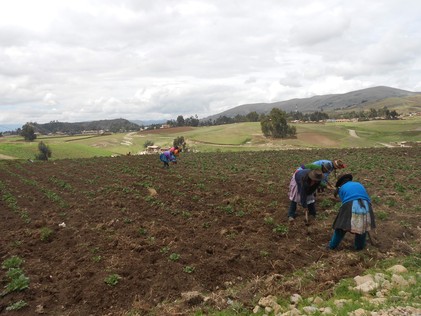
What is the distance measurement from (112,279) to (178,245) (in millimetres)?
1948

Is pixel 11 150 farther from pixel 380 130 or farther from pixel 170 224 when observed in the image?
pixel 380 130

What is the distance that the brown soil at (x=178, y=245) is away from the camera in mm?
5844

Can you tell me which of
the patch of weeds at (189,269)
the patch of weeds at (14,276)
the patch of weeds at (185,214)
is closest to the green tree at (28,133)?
the patch of weeds at (185,214)

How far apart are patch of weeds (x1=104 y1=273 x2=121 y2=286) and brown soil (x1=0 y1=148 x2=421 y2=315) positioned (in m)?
0.08

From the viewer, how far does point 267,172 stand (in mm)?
19000

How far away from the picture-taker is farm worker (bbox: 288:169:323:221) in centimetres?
850

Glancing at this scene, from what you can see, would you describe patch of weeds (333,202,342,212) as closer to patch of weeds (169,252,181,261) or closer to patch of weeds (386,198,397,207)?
patch of weeds (386,198,397,207)

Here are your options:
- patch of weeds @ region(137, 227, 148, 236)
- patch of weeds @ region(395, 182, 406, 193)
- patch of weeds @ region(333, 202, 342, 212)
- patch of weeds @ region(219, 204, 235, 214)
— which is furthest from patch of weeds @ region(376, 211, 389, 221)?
patch of weeds @ region(137, 227, 148, 236)

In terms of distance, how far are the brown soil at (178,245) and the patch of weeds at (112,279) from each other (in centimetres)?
8

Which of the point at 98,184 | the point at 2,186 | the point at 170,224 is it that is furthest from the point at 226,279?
the point at 2,186

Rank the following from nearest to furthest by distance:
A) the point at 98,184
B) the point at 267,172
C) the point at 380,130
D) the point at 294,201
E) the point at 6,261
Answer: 1. the point at 6,261
2. the point at 294,201
3. the point at 98,184
4. the point at 267,172
5. the point at 380,130

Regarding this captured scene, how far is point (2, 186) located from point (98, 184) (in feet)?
17.6

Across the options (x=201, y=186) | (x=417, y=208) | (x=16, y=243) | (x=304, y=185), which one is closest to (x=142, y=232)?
(x=16, y=243)

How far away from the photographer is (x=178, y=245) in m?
7.82
